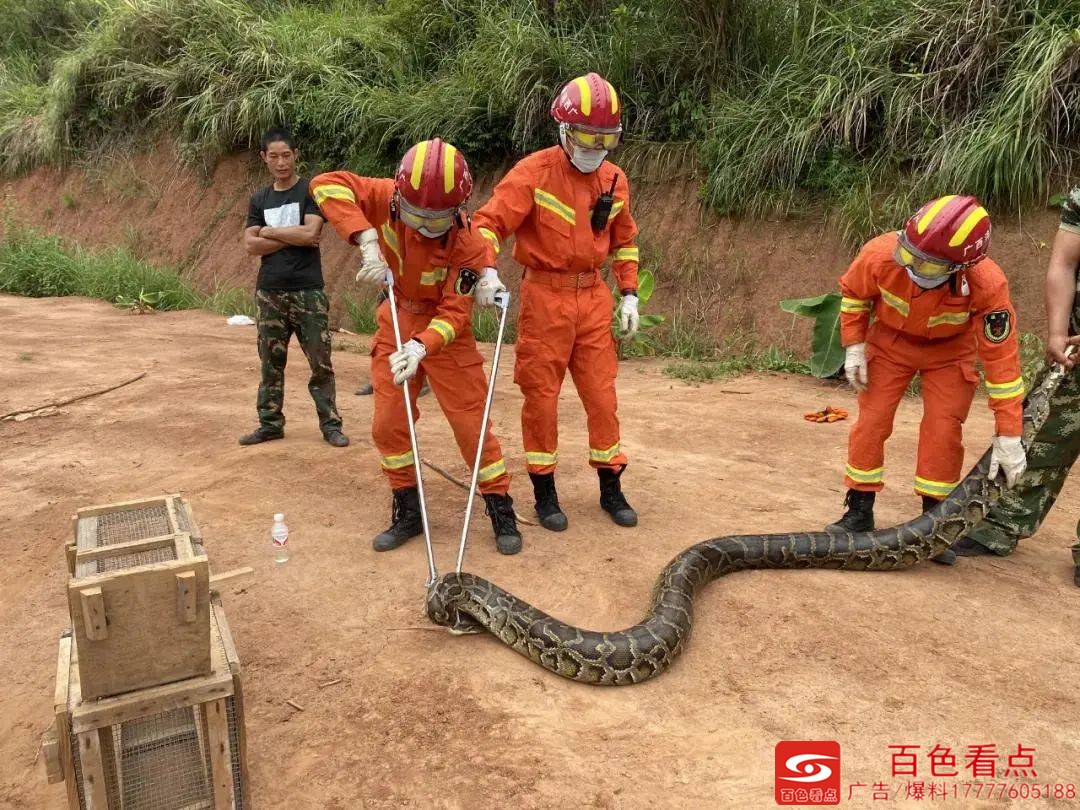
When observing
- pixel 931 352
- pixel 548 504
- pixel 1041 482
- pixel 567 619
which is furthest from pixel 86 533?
pixel 1041 482

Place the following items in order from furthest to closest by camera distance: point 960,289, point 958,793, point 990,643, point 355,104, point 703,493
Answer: point 355,104 < point 703,493 < point 960,289 < point 990,643 < point 958,793

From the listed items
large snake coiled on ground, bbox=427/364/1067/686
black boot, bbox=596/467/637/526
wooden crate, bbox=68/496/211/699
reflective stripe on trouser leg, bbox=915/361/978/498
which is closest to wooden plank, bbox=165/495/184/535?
wooden crate, bbox=68/496/211/699

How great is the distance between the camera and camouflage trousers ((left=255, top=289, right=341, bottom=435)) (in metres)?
6.47

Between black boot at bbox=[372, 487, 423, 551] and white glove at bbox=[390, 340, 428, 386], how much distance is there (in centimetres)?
92

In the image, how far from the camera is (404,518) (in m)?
4.98

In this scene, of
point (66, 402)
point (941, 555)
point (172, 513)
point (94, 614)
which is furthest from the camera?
point (66, 402)

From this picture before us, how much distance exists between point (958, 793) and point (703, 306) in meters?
8.45

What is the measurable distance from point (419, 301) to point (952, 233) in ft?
9.31

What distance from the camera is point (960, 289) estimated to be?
175 inches

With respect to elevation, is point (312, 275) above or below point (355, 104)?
below

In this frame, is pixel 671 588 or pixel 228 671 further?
pixel 671 588

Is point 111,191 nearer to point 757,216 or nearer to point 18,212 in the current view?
point 18,212


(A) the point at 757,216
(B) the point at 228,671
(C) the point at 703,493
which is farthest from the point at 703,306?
(B) the point at 228,671

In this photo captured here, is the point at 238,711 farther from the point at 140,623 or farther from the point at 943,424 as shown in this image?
the point at 943,424
